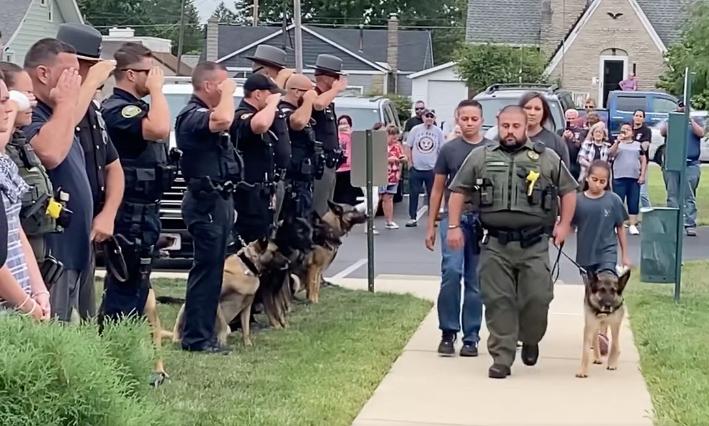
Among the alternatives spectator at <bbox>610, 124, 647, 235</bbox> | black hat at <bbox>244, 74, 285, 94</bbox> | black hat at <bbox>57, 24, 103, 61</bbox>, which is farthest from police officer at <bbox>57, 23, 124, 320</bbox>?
spectator at <bbox>610, 124, 647, 235</bbox>

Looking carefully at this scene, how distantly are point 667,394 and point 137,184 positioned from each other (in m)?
3.44

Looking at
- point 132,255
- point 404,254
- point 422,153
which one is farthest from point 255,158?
point 422,153

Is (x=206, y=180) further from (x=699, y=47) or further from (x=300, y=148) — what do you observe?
(x=699, y=47)

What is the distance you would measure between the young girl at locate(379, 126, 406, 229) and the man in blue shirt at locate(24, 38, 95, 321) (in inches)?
490

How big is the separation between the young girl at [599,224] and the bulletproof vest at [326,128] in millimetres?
2743

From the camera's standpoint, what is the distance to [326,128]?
11.1m

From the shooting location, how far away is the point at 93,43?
667 centimetres

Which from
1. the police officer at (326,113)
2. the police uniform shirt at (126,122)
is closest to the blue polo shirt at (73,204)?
the police uniform shirt at (126,122)

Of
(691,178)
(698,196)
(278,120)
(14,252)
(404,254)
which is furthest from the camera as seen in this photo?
(698,196)

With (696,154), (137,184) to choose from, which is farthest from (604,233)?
(696,154)

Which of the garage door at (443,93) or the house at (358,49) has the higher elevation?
the house at (358,49)

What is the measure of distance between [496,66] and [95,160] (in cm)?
3741

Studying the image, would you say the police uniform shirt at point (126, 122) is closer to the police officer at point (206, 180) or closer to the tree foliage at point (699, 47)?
the police officer at point (206, 180)

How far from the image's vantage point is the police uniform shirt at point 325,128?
10.9m
